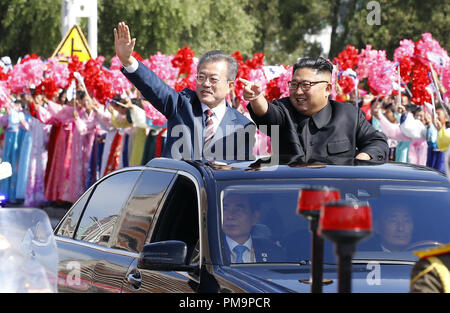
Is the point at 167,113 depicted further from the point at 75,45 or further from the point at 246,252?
the point at 75,45

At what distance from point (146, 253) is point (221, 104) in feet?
8.10

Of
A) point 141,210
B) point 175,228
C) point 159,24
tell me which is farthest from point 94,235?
point 159,24

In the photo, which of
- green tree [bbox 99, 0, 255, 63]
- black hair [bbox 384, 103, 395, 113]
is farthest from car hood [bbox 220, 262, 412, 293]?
green tree [bbox 99, 0, 255, 63]

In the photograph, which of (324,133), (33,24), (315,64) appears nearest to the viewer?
(324,133)

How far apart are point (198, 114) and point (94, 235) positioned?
3.93ft

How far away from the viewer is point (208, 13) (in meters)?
33.2

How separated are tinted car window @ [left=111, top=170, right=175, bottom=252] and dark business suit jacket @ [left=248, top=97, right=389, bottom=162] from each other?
96 cm

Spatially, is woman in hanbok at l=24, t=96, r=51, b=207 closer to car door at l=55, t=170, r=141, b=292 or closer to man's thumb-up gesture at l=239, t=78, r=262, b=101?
car door at l=55, t=170, r=141, b=292

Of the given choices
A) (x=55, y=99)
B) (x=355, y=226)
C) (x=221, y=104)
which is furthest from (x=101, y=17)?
(x=355, y=226)

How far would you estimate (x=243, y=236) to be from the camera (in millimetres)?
5113

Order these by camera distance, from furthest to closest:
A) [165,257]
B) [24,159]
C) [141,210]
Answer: [24,159] < [141,210] < [165,257]

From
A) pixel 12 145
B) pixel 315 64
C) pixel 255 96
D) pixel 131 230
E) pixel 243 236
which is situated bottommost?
pixel 12 145

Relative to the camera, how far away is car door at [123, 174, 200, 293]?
514 centimetres
